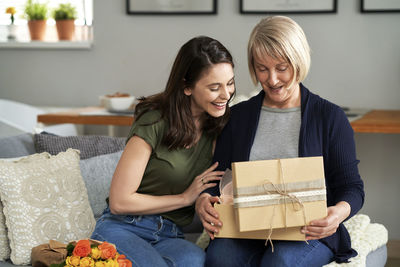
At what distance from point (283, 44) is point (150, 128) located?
20.6 inches

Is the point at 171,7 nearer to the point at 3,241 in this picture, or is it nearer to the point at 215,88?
the point at 215,88

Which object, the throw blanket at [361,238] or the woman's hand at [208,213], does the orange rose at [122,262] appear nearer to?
the woman's hand at [208,213]

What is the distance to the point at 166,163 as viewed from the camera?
190 centimetres

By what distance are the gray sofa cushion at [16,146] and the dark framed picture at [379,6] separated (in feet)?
6.44

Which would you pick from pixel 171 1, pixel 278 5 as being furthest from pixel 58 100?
pixel 278 5

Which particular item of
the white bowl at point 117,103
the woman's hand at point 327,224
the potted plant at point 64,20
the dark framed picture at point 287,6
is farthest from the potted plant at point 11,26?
the woman's hand at point 327,224

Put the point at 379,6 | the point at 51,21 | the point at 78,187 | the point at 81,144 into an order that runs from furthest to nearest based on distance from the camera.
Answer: the point at 51,21
the point at 379,6
the point at 81,144
the point at 78,187

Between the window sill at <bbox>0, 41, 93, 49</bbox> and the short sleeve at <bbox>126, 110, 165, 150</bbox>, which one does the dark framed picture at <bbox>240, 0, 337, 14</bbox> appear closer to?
the window sill at <bbox>0, 41, 93, 49</bbox>

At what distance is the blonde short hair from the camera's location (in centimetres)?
175

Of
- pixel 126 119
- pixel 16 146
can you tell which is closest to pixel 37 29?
pixel 126 119

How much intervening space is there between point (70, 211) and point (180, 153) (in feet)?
1.60

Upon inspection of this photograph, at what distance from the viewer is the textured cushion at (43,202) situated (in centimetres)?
192

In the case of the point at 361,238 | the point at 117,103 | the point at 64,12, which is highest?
the point at 64,12

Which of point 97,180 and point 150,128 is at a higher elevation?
point 150,128
